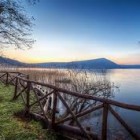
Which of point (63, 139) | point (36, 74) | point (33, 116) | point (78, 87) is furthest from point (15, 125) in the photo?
point (36, 74)

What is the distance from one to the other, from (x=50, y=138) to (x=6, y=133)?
A: 1.45 meters

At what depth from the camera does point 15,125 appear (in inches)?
333

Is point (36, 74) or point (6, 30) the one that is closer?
point (6, 30)

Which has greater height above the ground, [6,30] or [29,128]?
→ [6,30]

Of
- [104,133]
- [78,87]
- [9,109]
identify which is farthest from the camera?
[78,87]

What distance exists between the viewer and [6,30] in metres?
16.8

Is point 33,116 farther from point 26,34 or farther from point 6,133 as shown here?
point 26,34

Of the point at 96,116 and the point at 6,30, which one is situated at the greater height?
the point at 6,30

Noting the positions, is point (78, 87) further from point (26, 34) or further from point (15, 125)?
point (15, 125)

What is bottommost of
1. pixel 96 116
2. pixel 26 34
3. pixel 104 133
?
pixel 96 116

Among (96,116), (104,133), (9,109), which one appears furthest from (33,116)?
(96,116)

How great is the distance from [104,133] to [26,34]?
12140 millimetres

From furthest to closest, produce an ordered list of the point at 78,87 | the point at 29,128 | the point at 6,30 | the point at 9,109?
the point at 78,87 → the point at 6,30 → the point at 9,109 → the point at 29,128

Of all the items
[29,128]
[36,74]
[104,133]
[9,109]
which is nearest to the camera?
[104,133]
